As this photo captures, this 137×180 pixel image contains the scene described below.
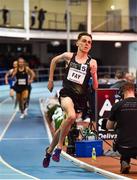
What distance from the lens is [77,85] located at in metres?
9.59

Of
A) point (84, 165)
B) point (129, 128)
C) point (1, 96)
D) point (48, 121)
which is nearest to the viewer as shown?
point (129, 128)

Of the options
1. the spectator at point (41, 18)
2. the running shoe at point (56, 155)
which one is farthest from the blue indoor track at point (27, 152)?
the spectator at point (41, 18)

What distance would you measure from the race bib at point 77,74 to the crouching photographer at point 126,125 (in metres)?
0.72

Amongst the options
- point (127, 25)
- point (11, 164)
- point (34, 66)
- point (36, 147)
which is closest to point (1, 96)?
point (34, 66)

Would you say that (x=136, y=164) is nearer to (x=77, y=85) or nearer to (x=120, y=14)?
(x=77, y=85)

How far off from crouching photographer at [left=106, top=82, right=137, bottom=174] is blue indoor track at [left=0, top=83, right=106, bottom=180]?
1.75ft

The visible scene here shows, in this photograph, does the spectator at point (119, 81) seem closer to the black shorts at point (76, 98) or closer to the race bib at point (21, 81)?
the race bib at point (21, 81)

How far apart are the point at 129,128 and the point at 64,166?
1883 millimetres

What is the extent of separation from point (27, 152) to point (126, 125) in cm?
398

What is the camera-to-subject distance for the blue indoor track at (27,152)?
9.71 meters

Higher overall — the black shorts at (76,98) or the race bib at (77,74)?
the race bib at (77,74)

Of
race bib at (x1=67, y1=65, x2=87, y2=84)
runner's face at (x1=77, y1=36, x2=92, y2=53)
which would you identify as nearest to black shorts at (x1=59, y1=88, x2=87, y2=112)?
race bib at (x1=67, y1=65, x2=87, y2=84)

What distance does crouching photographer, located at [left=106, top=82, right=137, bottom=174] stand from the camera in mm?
9281

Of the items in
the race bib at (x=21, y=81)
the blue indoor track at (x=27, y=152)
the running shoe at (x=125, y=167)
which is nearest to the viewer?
the running shoe at (x=125, y=167)
